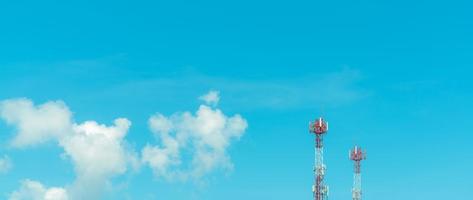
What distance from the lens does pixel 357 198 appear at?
188 m

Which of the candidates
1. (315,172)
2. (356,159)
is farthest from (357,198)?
(315,172)

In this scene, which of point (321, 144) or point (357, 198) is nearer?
point (321, 144)

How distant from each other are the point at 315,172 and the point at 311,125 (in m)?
9.10

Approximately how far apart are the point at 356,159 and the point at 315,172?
31664 mm

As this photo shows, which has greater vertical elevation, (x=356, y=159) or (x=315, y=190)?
(x=356, y=159)

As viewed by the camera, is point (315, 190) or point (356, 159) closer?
point (315, 190)

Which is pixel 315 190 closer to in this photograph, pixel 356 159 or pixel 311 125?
pixel 311 125

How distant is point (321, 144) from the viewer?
161875 millimetres

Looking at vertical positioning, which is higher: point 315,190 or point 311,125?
point 311,125

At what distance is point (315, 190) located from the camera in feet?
525

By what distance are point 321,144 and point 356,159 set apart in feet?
101

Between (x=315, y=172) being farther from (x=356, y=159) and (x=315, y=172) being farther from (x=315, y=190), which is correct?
(x=356, y=159)

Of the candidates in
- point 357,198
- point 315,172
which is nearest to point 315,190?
point 315,172

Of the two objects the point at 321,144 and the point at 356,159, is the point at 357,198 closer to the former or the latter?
the point at 356,159
